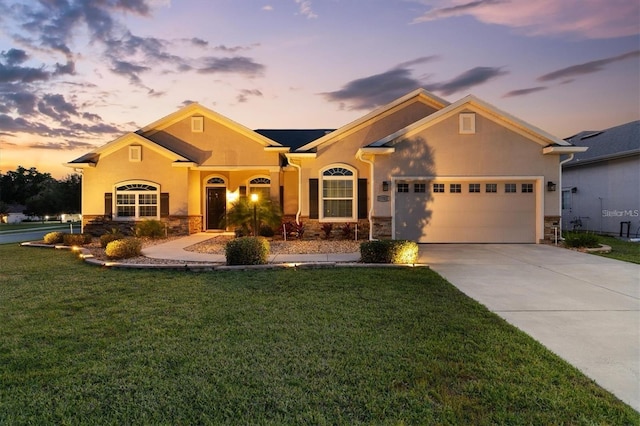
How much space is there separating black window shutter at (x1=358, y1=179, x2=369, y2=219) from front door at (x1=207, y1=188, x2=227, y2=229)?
23.8ft

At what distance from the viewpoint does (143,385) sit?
10.2 feet

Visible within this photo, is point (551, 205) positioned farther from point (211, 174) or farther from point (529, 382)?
point (211, 174)

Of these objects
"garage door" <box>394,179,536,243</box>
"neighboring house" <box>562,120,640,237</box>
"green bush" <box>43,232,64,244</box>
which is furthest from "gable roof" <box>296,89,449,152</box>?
"green bush" <box>43,232,64,244</box>

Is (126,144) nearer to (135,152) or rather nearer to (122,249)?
(135,152)

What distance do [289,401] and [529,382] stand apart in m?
2.10

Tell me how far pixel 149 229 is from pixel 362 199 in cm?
893

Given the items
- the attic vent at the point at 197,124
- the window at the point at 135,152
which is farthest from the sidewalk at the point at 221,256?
the attic vent at the point at 197,124

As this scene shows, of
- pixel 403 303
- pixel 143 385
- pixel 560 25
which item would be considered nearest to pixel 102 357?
pixel 143 385

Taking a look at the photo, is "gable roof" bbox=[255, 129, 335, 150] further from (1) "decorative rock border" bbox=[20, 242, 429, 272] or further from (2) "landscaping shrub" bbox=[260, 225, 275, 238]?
(1) "decorative rock border" bbox=[20, 242, 429, 272]

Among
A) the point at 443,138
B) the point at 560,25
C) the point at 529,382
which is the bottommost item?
the point at 529,382

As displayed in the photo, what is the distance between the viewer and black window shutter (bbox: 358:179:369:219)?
1416 cm

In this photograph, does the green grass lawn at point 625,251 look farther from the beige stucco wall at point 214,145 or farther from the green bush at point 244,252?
the beige stucco wall at point 214,145

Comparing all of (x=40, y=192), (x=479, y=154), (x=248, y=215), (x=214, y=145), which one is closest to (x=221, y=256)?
(x=248, y=215)

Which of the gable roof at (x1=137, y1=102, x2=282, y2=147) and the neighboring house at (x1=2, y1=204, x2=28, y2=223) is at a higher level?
the gable roof at (x1=137, y1=102, x2=282, y2=147)
